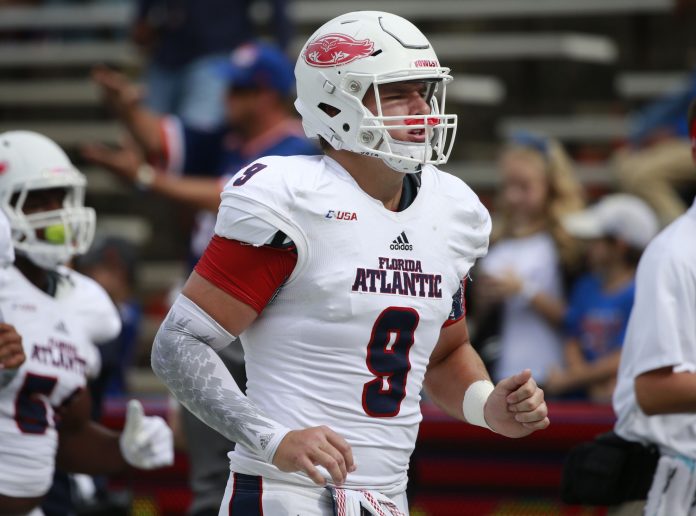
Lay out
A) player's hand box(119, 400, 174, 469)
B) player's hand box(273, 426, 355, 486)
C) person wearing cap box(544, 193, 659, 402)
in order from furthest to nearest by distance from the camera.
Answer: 1. person wearing cap box(544, 193, 659, 402)
2. player's hand box(119, 400, 174, 469)
3. player's hand box(273, 426, 355, 486)

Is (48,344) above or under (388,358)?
under

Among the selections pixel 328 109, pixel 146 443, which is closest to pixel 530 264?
pixel 146 443

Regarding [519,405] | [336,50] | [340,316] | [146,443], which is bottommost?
[146,443]

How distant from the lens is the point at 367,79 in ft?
9.67

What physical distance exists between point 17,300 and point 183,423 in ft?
4.16

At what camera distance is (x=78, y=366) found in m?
3.82

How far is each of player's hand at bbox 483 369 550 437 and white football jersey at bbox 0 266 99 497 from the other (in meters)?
1.36

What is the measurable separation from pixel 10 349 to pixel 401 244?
1.09 metres

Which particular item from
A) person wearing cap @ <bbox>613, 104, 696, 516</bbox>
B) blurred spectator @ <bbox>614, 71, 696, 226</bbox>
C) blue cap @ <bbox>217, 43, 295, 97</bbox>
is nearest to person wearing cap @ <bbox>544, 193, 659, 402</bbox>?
blurred spectator @ <bbox>614, 71, 696, 226</bbox>

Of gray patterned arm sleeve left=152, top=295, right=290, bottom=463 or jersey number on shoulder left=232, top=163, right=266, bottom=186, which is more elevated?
jersey number on shoulder left=232, top=163, right=266, bottom=186

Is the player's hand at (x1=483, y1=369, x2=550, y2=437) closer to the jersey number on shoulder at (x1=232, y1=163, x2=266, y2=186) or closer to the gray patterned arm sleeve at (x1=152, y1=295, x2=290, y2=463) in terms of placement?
the gray patterned arm sleeve at (x1=152, y1=295, x2=290, y2=463)

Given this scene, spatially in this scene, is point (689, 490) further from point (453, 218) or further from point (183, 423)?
point (183, 423)

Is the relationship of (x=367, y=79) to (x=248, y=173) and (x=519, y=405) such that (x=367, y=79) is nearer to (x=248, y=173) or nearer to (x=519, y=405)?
(x=248, y=173)

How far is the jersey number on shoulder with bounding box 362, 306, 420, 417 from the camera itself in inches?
115
